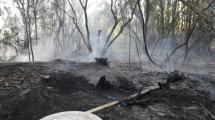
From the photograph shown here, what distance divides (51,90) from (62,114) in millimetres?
1604

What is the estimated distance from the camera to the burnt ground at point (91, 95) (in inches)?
174

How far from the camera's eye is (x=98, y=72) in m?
7.17

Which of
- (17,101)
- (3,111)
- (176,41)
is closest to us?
(3,111)

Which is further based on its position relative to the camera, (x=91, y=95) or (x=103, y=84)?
(x=103, y=84)

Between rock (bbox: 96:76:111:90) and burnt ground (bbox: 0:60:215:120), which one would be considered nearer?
burnt ground (bbox: 0:60:215:120)

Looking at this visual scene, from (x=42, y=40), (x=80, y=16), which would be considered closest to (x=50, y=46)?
(x=42, y=40)

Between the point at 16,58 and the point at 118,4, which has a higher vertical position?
the point at 118,4

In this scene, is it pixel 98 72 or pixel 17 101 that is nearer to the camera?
pixel 17 101

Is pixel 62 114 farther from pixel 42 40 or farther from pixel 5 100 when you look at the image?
pixel 42 40

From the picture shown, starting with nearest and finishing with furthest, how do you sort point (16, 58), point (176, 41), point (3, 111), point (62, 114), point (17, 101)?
point (62, 114), point (3, 111), point (17, 101), point (176, 41), point (16, 58)

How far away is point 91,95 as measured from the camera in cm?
520

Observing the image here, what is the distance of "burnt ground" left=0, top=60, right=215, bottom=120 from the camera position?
4.42 metres

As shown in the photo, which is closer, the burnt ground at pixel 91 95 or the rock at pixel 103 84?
the burnt ground at pixel 91 95

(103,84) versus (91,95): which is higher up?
(103,84)
